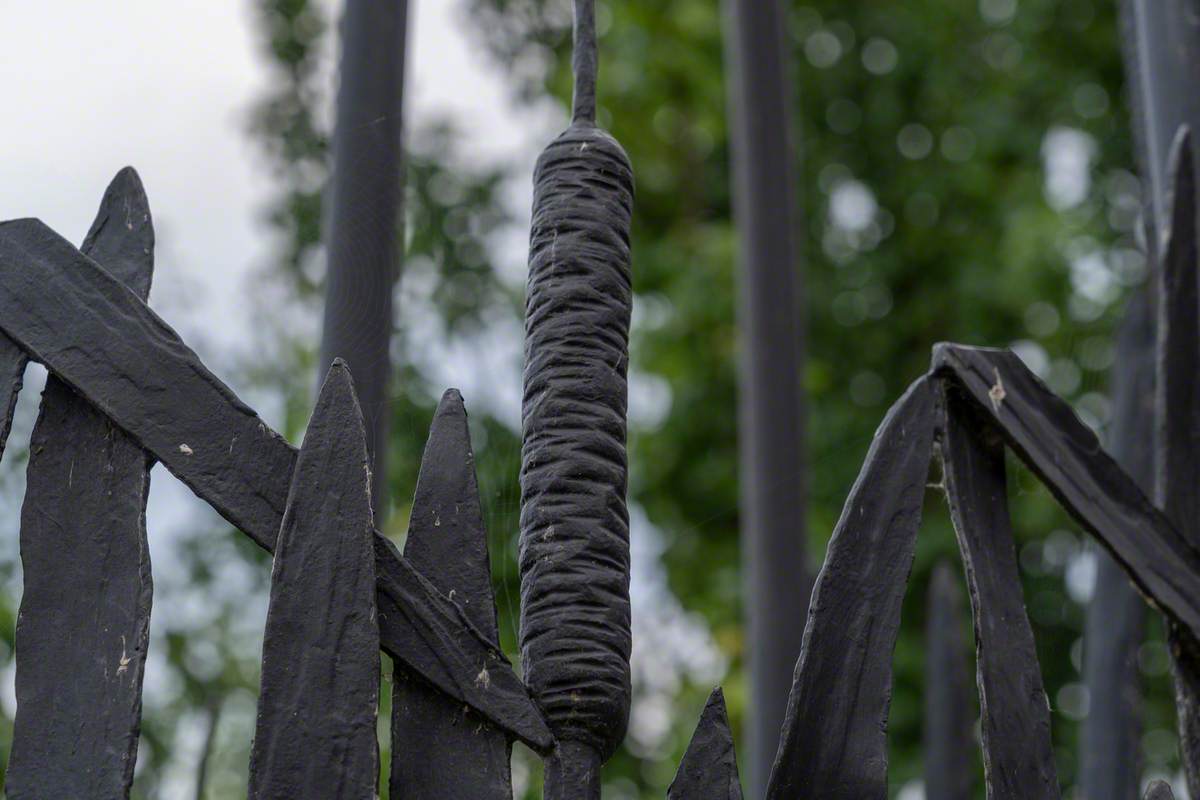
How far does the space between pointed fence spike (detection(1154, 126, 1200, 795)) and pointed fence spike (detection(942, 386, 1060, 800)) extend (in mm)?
273

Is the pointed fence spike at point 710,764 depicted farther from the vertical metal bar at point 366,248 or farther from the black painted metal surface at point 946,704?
the black painted metal surface at point 946,704

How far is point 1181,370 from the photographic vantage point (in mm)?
1470

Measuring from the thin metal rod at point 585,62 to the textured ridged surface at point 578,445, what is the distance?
2 cm

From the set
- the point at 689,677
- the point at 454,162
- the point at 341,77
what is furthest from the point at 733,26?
the point at 689,677

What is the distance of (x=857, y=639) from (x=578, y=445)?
0.25m

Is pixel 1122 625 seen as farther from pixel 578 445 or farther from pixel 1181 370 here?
pixel 578 445

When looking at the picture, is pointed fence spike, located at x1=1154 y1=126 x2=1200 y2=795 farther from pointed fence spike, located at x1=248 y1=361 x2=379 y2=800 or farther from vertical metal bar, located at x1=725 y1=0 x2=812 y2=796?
vertical metal bar, located at x1=725 y1=0 x2=812 y2=796

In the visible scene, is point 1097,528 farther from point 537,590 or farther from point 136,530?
point 136,530

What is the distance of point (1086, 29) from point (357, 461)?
528cm

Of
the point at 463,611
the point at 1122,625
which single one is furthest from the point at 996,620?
the point at 1122,625

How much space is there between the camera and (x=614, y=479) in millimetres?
1000

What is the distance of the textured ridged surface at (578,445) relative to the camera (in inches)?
37.8

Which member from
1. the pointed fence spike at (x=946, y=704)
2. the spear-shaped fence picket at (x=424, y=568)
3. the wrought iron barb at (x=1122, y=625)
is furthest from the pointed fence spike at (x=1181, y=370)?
the pointed fence spike at (x=946, y=704)

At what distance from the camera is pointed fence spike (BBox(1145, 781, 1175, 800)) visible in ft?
3.65
